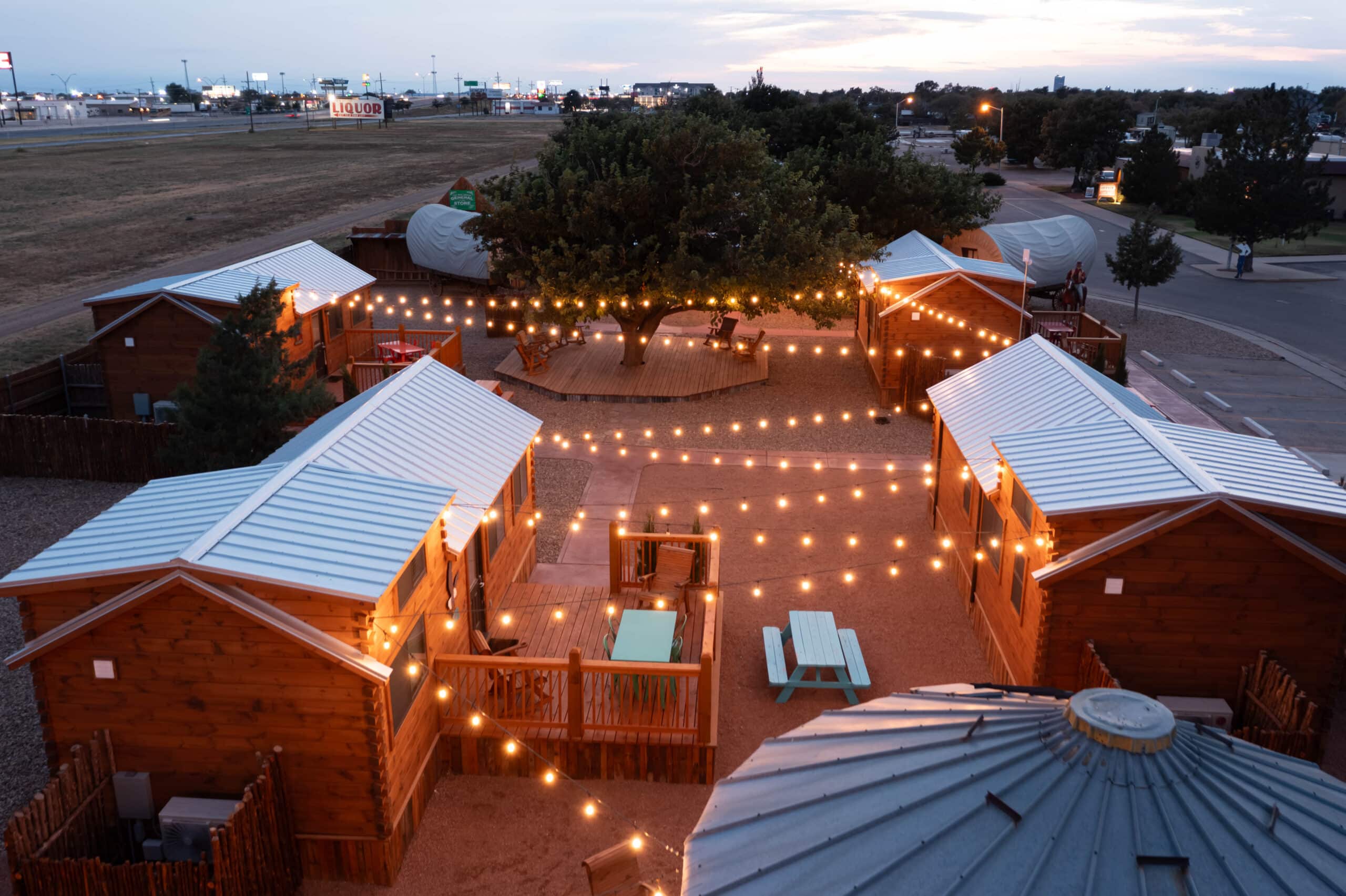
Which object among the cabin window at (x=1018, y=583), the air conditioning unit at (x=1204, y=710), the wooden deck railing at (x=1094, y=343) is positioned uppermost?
the wooden deck railing at (x=1094, y=343)

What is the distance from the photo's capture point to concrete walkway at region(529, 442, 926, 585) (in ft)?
50.5

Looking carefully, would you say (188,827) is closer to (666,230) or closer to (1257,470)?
(1257,470)

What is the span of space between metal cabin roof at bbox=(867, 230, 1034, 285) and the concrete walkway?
567 cm

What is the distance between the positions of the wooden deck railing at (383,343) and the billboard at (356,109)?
145m

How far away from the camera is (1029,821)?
175 inches

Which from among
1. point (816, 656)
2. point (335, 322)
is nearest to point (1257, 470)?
point (816, 656)

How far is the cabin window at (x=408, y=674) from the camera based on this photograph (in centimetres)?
940

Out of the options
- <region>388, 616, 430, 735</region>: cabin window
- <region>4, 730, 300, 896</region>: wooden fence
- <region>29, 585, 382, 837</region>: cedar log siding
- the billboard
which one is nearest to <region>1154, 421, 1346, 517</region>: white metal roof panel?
<region>388, 616, 430, 735</region>: cabin window

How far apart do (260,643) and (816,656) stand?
6554mm

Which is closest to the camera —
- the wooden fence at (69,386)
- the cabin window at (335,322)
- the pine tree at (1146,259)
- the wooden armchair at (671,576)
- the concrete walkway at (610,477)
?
the wooden armchair at (671,576)

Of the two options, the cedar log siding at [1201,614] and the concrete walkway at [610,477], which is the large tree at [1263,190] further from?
the cedar log siding at [1201,614]

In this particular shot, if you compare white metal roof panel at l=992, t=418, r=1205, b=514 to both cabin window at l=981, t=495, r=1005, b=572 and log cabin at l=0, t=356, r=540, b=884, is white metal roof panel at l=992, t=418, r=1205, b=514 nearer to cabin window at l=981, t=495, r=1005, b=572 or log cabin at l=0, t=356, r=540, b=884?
cabin window at l=981, t=495, r=1005, b=572

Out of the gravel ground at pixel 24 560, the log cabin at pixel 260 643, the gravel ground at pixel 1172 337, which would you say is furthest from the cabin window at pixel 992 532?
the gravel ground at pixel 1172 337

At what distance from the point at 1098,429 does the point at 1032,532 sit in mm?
1991
